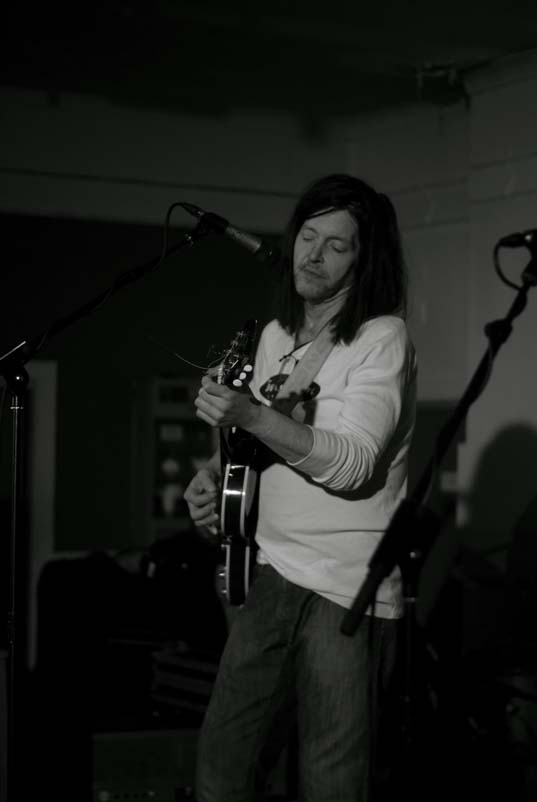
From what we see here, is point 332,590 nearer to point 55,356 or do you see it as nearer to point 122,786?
point 122,786

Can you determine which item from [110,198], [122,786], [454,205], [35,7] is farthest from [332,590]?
[110,198]

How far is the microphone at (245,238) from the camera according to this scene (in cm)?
194

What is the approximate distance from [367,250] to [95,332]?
122 inches

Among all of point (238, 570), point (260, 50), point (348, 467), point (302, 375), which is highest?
point (260, 50)

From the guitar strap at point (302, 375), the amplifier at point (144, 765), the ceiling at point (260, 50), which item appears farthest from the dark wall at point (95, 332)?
the guitar strap at point (302, 375)

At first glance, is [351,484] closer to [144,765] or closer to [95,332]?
[144,765]

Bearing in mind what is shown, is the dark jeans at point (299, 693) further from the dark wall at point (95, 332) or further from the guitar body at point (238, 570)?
the dark wall at point (95, 332)

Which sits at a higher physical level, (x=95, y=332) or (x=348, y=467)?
(x=95, y=332)

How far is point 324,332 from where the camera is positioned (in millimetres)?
1859

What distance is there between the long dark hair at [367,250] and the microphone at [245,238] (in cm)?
9

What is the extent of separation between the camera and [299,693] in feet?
5.95

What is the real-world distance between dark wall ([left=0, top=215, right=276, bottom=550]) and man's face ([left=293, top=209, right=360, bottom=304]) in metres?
2.76

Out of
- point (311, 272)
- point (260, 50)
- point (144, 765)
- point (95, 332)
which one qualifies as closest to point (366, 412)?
point (311, 272)

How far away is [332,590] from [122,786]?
4.15 feet
